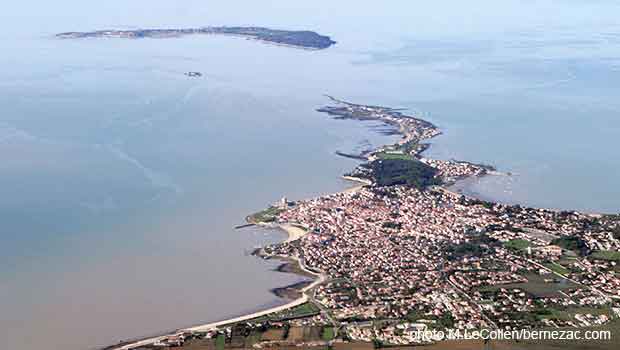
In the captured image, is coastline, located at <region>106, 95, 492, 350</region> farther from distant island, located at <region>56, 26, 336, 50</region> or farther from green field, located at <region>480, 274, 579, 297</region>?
distant island, located at <region>56, 26, 336, 50</region>

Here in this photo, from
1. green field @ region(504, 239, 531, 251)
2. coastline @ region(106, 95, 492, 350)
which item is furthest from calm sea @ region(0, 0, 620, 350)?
green field @ region(504, 239, 531, 251)

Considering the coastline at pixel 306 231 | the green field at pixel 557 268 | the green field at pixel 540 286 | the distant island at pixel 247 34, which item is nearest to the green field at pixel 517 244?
the green field at pixel 557 268

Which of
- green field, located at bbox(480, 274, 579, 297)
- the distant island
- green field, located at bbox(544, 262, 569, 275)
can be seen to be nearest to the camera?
green field, located at bbox(480, 274, 579, 297)

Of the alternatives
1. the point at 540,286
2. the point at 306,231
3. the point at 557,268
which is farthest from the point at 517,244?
the point at 306,231

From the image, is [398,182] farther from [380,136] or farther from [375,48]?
[375,48]

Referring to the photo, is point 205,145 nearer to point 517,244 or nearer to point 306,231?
point 306,231
